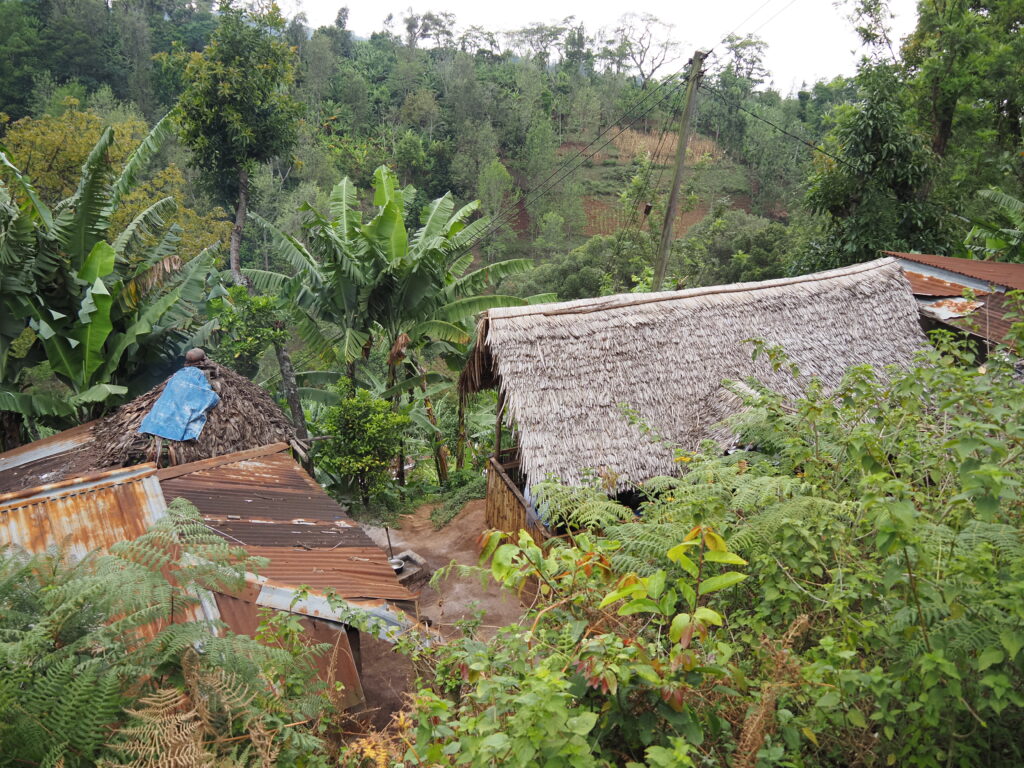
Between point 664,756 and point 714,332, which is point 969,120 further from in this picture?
point 664,756

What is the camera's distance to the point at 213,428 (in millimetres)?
6770

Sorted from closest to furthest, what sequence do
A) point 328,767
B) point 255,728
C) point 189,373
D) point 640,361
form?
point 255,728 < point 328,767 < point 189,373 < point 640,361

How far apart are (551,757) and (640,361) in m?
6.45

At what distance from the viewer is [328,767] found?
2.67 meters

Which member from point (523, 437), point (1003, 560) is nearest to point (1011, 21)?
point (523, 437)

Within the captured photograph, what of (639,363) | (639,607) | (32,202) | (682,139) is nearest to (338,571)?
(639,607)

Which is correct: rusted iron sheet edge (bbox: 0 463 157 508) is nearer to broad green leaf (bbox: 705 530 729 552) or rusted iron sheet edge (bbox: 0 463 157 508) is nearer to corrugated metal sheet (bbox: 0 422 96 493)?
corrugated metal sheet (bbox: 0 422 96 493)

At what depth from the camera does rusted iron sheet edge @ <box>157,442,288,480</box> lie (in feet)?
19.5

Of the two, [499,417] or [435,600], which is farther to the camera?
[499,417]

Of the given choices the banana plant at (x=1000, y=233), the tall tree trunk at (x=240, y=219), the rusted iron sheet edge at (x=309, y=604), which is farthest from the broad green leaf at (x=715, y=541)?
the tall tree trunk at (x=240, y=219)

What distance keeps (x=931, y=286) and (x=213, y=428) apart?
11.1 metres

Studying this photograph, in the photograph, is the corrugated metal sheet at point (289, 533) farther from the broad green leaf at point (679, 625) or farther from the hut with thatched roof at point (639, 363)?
the broad green leaf at point (679, 625)

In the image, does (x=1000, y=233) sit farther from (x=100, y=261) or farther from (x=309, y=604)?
(x=100, y=261)

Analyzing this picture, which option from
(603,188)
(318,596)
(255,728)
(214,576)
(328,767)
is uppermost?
(603,188)
